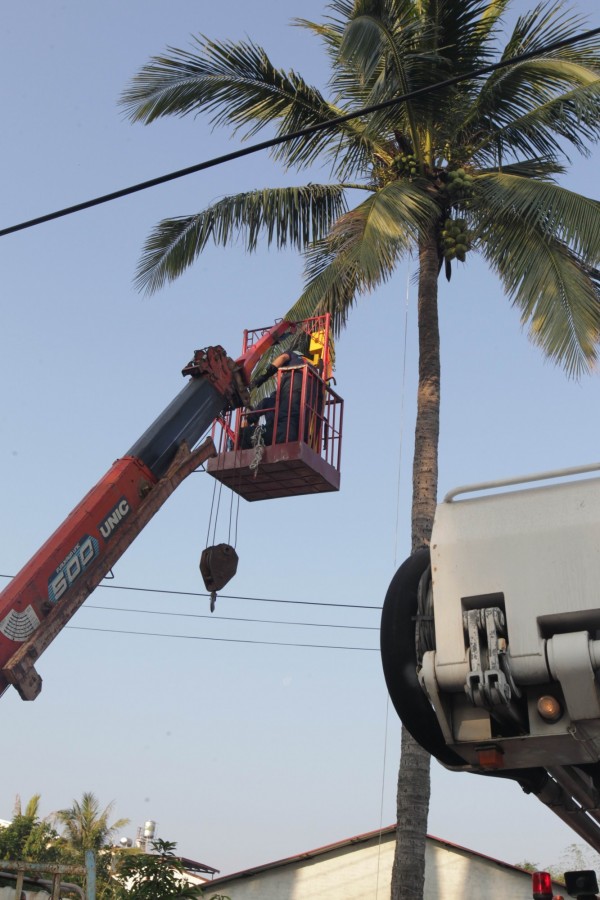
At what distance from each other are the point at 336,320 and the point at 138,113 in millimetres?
4306

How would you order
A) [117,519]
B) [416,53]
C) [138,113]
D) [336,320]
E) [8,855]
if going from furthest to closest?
[8,855] → [336,320] → [138,113] → [416,53] → [117,519]

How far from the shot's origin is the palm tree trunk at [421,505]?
11.5 metres

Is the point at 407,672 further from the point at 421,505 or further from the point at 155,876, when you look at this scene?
the point at 155,876

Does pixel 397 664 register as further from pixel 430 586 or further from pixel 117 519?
pixel 117 519

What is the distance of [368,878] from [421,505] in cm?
1171

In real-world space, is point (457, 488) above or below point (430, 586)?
above

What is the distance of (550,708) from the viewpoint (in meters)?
4.91

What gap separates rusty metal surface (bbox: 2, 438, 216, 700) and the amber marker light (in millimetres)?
5966

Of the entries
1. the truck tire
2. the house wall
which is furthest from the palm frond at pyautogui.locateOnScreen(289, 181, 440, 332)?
the house wall

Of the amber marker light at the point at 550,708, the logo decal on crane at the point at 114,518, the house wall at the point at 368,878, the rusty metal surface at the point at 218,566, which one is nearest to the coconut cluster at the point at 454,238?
the rusty metal surface at the point at 218,566

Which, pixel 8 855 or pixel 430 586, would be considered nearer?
pixel 430 586

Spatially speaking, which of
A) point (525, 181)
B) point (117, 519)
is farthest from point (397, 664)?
point (525, 181)

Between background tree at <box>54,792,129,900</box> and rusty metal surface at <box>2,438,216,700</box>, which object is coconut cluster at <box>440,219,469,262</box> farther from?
background tree at <box>54,792,129,900</box>

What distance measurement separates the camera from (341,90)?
16.1 meters
